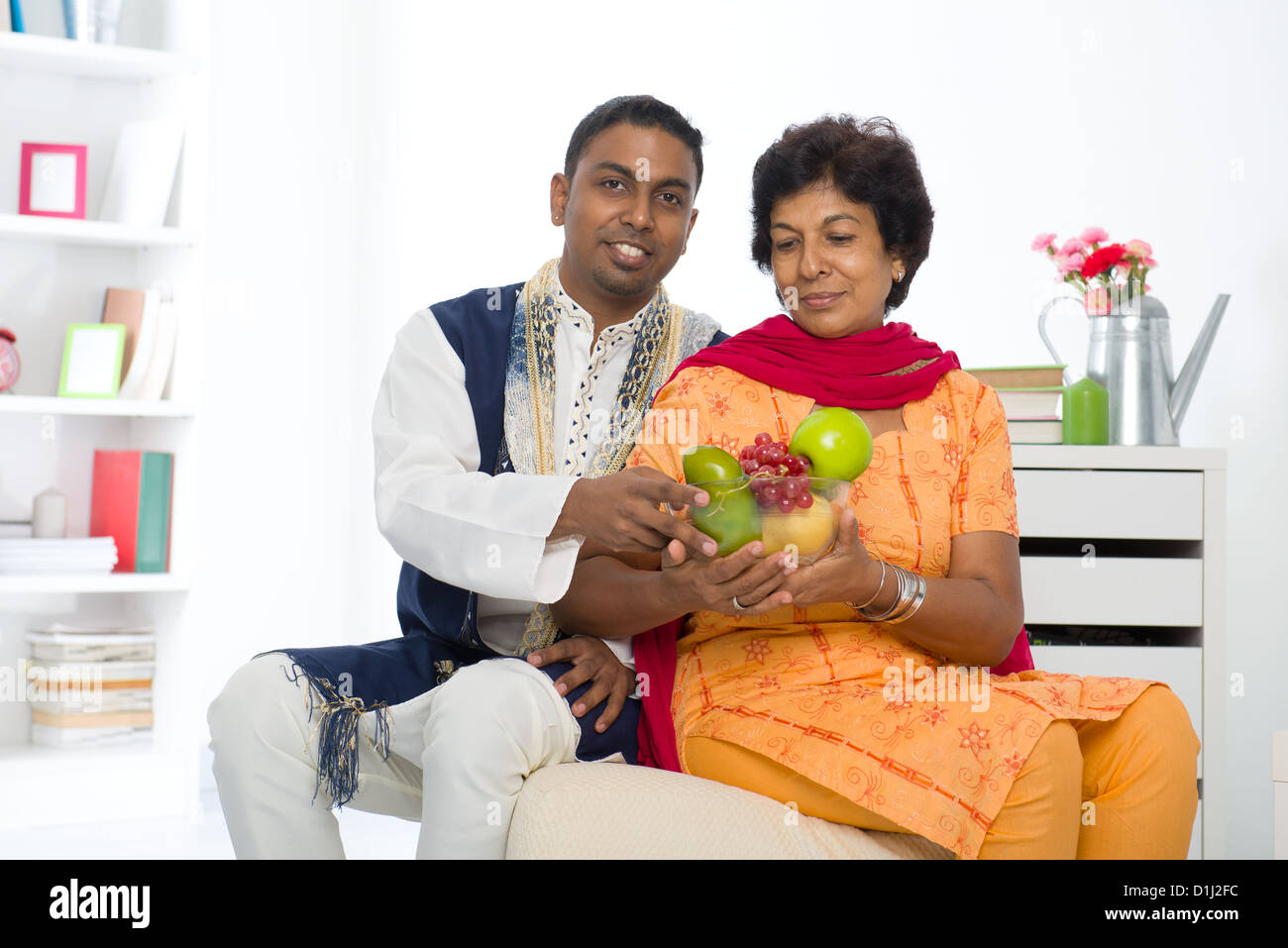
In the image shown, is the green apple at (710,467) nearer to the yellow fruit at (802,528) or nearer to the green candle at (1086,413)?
the yellow fruit at (802,528)

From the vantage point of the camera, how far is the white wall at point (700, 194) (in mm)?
2902

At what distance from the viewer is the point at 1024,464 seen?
2.24 m

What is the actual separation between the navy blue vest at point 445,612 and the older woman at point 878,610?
16cm

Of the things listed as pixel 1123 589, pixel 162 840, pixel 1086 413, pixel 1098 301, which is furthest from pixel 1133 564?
pixel 162 840

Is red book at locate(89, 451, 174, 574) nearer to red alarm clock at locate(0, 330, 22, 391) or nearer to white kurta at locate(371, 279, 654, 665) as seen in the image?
red alarm clock at locate(0, 330, 22, 391)

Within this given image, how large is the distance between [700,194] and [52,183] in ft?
5.31

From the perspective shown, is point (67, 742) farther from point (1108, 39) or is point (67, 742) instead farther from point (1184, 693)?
point (1108, 39)

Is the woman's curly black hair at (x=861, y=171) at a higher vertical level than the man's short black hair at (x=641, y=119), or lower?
lower

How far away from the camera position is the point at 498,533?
4.61 ft

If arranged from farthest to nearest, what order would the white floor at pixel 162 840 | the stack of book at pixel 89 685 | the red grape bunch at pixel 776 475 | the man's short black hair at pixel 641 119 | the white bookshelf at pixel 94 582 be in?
the stack of book at pixel 89 685
the white bookshelf at pixel 94 582
the white floor at pixel 162 840
the man's short black hair at pixel 641 119
the red grape bunch at pixel 776 475

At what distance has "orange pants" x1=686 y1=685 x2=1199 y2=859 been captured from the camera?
120 cm

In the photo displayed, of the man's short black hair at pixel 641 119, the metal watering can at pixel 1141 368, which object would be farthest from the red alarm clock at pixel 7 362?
the metal watering can at pixel 1141 368

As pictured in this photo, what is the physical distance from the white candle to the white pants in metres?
1.73
